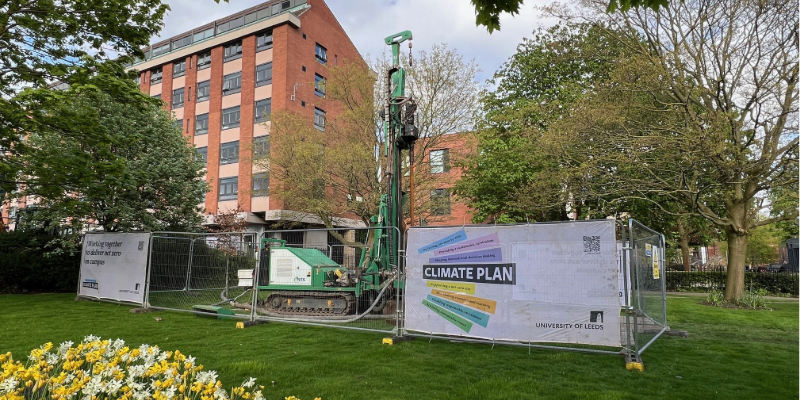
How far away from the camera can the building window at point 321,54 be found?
36.8 metres

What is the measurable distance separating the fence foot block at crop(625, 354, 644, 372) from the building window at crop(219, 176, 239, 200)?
31083mm

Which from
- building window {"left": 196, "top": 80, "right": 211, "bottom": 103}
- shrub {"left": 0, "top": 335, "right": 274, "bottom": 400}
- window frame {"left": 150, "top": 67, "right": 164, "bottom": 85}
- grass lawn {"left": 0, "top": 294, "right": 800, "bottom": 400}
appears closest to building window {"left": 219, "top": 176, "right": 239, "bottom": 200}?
building window {"left": 196, "top": 80, "right": 211, "bottom": 103}

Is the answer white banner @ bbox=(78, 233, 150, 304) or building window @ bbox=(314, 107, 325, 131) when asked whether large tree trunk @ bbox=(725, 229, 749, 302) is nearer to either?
white banner @ bbox=(78, 233, 150, 304)

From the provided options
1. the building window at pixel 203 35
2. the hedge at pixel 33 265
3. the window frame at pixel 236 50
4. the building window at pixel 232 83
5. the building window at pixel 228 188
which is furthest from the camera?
the building window at pixel 203 35

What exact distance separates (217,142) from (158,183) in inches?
683

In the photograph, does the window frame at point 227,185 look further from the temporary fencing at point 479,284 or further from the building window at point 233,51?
the temporary fencing at point 479,284

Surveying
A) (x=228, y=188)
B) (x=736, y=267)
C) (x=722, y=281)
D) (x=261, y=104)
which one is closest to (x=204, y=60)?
(x=261, y=104)

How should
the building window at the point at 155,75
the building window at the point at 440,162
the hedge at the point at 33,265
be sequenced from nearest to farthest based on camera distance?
the hedge at the point at 33,265, the building window at the point at 440,162, the building window at the point at 155,75

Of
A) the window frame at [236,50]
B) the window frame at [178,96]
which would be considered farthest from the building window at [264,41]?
the window frame at [178,96]

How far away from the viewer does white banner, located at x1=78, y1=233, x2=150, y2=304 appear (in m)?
12.1

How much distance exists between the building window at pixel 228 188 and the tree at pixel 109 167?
1265 centimetres

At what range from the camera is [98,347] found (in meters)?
3.94

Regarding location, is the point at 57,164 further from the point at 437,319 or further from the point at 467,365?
the point at 467,365

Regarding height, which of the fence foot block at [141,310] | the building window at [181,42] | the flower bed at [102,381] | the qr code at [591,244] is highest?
the building window at [181,42]
